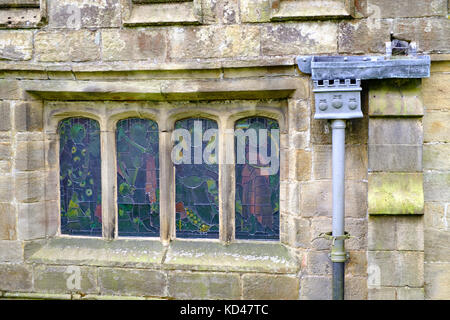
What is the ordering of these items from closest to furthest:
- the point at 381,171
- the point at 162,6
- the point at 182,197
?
the point at 381,171, the point at 162,6, the point at 182,197

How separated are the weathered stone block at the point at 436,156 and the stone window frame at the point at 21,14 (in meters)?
3.67

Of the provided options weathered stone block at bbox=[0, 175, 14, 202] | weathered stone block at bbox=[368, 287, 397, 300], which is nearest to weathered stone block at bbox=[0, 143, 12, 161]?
weathered stone block at bbox=[0, 175, 14, 202]

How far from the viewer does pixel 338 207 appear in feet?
12.2

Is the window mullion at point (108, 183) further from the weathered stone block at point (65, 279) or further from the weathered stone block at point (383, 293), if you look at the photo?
the weathered stone block at point (383, 293)

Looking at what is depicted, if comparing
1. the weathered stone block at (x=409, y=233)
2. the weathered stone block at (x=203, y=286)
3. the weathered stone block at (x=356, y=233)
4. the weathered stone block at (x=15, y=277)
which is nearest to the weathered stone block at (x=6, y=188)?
the weathered stone block at (x=15, y=277)

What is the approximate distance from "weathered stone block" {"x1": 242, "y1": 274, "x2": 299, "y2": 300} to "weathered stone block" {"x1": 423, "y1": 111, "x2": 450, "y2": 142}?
174cm

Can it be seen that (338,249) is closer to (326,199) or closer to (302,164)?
(326,199)

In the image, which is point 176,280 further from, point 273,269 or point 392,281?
point 392,281

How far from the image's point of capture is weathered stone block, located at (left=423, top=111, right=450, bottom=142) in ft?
12.4

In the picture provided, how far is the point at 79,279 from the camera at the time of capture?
4.27m

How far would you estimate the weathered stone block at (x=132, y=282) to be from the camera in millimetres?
4176

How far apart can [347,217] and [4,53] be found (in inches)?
139

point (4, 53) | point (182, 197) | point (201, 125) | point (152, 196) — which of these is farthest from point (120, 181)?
point (4, 53)

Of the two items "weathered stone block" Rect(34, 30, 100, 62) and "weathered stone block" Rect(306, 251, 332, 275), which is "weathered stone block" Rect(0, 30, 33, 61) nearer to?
"weathered stone block" Rect(34, 30, 100, 62)
